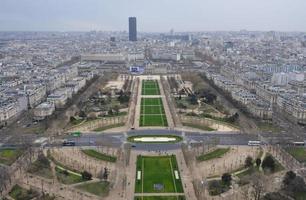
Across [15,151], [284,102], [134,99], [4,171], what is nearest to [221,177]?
[4,171]

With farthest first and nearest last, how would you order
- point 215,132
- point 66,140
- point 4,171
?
point 215,132 → point 66,140 → point 4,171

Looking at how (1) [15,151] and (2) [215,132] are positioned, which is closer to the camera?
(1) [15,151]

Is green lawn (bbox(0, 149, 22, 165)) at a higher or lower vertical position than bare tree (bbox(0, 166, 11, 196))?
lower

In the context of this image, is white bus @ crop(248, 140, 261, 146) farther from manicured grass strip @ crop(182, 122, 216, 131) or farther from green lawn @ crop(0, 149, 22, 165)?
green lawn @ crop(0, 149, 22, 165)

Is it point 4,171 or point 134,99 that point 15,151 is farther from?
point 134,99

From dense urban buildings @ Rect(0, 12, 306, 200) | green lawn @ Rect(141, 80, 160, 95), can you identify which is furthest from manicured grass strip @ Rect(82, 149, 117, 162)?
green lawn @ Rect(141, 80, 160, 95)

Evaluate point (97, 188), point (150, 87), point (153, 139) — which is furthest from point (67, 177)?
point (150, 87)
